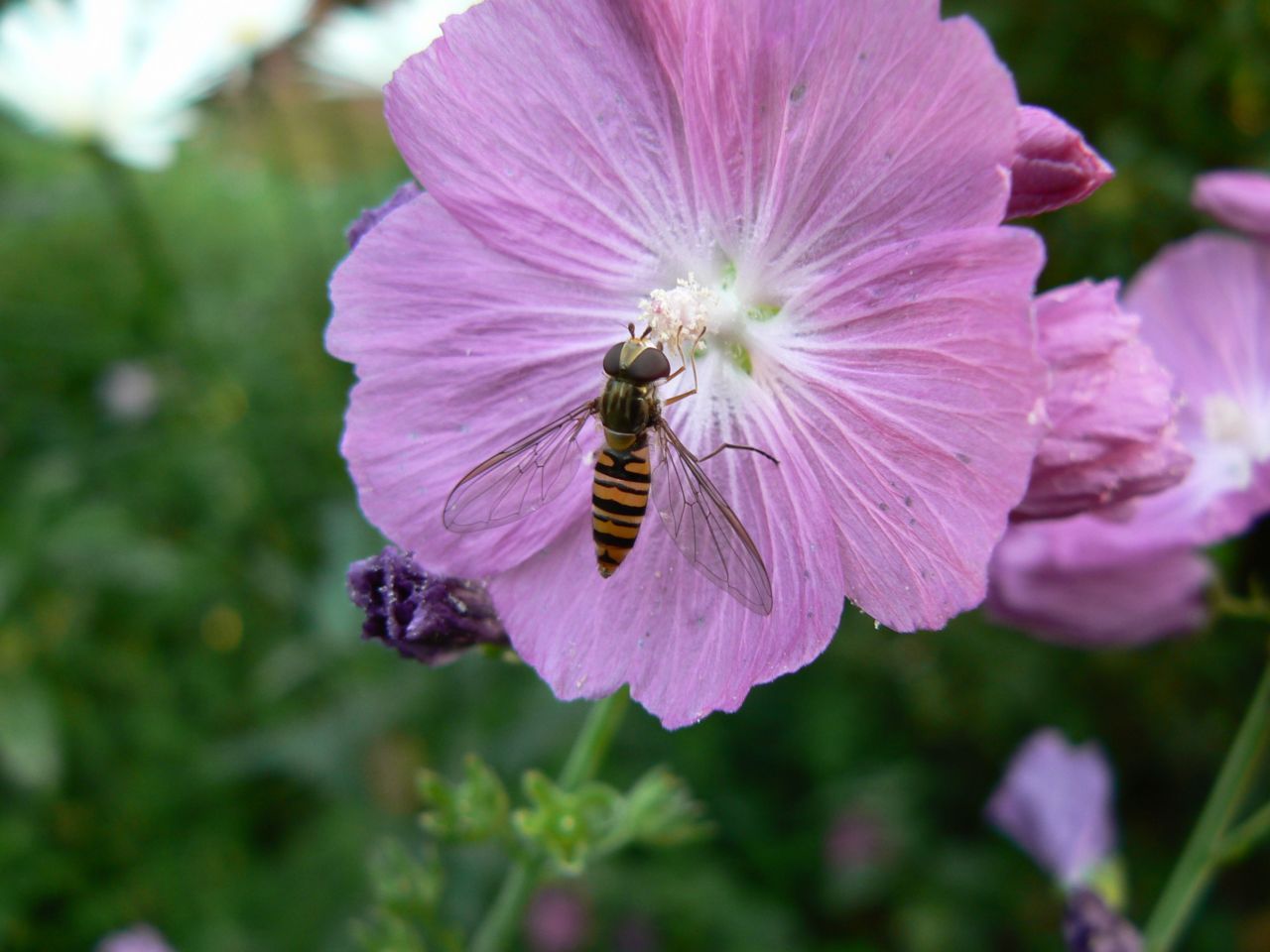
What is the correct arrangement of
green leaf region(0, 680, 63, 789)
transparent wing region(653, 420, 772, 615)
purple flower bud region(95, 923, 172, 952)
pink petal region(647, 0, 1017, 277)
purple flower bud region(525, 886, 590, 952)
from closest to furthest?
pink petal region(647, 0, 1017, 277)
transparent wing region(653, 420, 772, 615)
purple flower bud region(95, 923, 172, 952)
green leaf region(0, 680, 63, 789)
purple flower bud region(525, 886, 590, 952)

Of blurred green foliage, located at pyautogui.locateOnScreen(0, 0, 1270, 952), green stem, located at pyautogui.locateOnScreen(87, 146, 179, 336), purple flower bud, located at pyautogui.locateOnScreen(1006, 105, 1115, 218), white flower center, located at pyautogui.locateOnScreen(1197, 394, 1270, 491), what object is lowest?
blurred green foliage, located at pyautogui.locateOnScreen(0, 0, 1270, 952)

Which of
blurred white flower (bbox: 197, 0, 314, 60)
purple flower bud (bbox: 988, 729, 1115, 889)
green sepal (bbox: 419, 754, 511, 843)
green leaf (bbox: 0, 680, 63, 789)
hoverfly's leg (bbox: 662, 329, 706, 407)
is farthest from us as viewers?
blurred white flower (bbox: 197, 0, 314, 60)

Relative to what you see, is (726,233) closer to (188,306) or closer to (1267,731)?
(1267,731)

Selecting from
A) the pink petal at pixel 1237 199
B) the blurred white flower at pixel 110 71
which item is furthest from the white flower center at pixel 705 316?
the blurred white flower at pixel 110 71

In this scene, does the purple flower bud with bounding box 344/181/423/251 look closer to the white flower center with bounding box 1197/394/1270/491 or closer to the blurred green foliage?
the white flower center with bounding box 1197/394/1270/491

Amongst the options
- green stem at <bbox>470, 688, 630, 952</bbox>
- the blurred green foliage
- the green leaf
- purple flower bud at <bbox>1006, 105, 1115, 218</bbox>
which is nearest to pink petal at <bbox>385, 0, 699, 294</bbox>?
purple flower bud at <bbox>1006, 105, 1115, 218</bbox>

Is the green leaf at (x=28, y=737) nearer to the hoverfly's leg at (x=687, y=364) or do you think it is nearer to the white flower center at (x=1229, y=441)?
the hoverfly's leg at (x=687, y=364)
